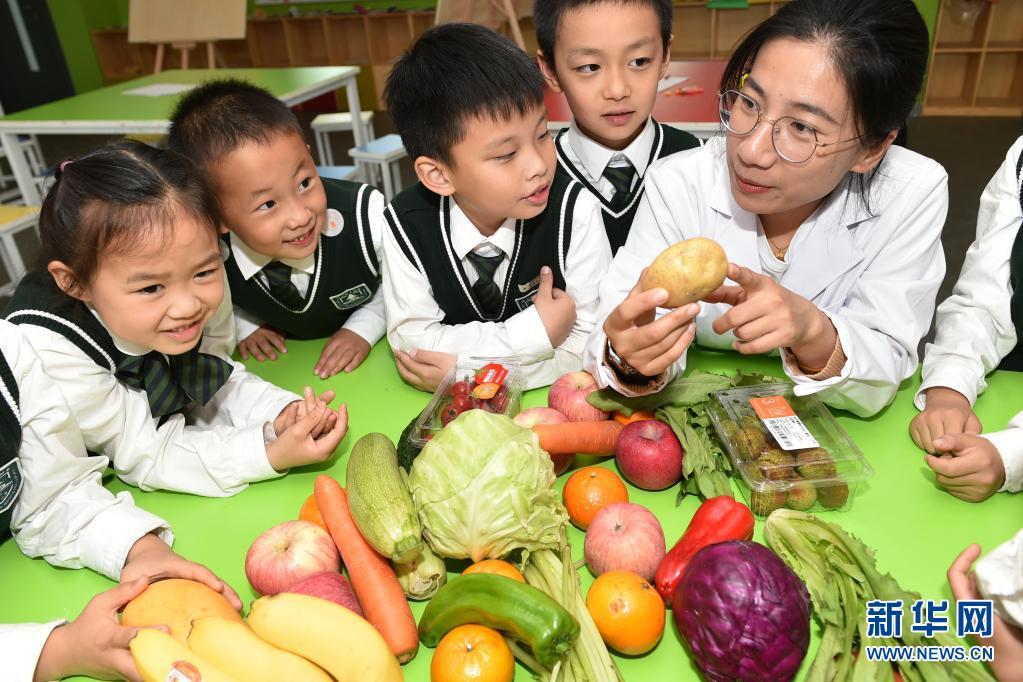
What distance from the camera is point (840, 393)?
1262 millimetres

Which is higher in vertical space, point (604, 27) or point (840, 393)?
point (604, 27)

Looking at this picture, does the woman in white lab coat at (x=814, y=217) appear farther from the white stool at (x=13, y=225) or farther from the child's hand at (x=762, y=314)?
the white stool at (x=13, y=225)

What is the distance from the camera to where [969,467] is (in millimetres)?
1077

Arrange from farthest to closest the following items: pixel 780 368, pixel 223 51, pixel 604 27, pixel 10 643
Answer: pixel 223 51 → pixel 604 27 → pixel 780 368 → pixel 10 643

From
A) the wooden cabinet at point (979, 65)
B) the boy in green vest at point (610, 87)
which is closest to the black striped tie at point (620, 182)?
the boy in green vest at point (610, 87)

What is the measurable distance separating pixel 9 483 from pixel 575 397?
980mm

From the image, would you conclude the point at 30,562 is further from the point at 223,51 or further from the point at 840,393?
the point at 223,51

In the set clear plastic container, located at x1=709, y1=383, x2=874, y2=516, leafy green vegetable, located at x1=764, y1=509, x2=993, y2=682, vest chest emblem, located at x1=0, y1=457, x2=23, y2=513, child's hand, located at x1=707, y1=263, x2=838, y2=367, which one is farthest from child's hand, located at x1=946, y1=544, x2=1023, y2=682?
vest chest emblem, located at x1=0, y1=457, x2=23, y2=513

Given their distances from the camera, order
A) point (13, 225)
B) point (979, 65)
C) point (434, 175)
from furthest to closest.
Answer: point (979, 65), point (13, 225), point (434, 175)

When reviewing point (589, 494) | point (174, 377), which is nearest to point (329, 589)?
point (589, 494)

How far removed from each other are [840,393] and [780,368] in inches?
9.3

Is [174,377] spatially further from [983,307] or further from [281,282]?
[983,307]

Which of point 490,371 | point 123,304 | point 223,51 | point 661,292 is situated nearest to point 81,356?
point 123,304

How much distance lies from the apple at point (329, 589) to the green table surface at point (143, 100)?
3.37 meters
